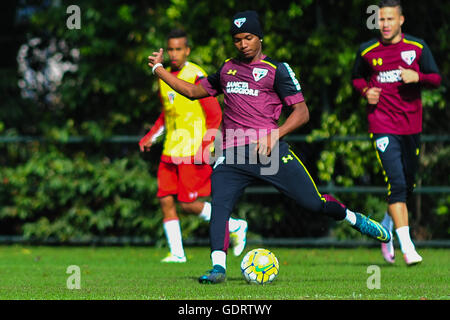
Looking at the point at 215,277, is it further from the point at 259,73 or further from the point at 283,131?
the point at 259,73

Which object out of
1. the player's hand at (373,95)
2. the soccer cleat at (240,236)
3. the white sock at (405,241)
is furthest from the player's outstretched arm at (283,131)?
the soccer cleat at (240,236)

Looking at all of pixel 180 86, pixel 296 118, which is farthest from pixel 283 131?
pixel 180 86

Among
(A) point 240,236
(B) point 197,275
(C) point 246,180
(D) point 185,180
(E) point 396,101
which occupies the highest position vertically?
(E) point 396,101

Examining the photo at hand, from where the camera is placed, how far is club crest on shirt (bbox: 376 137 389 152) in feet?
29.7

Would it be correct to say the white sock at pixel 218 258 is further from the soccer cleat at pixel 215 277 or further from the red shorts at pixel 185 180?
the red shorts at pixel 185 180

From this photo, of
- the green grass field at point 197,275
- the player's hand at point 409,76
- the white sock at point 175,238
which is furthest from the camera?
the white sock at point 175,238

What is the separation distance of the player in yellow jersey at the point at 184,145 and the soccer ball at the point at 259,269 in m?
2.48

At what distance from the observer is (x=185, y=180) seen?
9992 mm

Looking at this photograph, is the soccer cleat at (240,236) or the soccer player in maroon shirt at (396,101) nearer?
the soccer player in maroon shirt at (396,101)

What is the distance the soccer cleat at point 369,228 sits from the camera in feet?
26.2

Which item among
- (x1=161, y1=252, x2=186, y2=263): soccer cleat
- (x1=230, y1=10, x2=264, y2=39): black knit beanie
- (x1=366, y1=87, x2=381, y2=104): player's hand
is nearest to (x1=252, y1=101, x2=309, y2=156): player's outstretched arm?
(x1=230, y1=10, x2=264, y2=39): black knit beanie

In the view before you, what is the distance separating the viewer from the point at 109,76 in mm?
12992

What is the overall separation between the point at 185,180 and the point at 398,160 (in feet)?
7.89

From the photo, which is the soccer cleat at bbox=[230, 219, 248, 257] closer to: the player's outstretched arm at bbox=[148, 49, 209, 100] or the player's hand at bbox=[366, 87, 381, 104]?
the player's hand at bbox=[366, 87, 381, 104]
